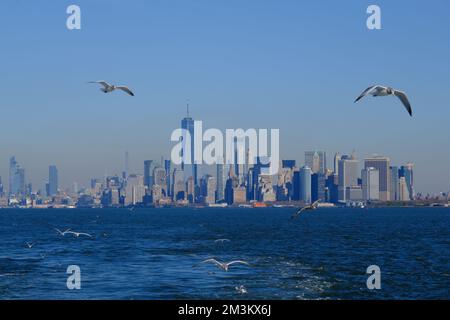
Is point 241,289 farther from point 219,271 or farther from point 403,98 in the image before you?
point 403,98

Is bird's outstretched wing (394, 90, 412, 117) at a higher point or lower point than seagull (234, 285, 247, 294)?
higher

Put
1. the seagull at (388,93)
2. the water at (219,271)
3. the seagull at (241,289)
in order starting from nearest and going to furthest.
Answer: the seagull at (388,93) → the seagull at (241,289) → the water at (219,271)

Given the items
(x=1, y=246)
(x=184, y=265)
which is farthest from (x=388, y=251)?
(x=1, y=246)

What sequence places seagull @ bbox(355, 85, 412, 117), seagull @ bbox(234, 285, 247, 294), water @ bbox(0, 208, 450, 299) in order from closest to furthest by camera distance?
seagull @ bbox(355, 85, 412, 117) < seagull @ bbox(234, 285, 247, 294) < water @ bbox(0, 208, 450, 299)

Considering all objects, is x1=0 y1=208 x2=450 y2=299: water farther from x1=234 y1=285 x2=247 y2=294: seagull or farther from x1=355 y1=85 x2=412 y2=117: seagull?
x1=355 y1=85 x2=412 y2=117: seagull

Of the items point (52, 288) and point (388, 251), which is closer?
point (52, 288)

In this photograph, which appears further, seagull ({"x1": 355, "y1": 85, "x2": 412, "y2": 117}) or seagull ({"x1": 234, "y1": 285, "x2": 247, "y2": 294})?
seagull ({"x1": 234, "y1": 285, "x2": 247, "y2": 294})

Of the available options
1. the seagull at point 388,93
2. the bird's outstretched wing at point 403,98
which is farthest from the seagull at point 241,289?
the bird's outstretched wing at point 403,98

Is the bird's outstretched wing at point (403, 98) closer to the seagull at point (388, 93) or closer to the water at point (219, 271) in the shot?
→ the seagull at point (388, 93)

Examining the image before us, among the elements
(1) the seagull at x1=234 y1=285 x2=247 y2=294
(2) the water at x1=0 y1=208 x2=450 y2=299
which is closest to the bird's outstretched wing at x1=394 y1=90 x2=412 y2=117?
(2) the water at x1=0 y1=208 x2=450 y2=299

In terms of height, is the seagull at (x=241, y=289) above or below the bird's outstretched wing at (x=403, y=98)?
below
